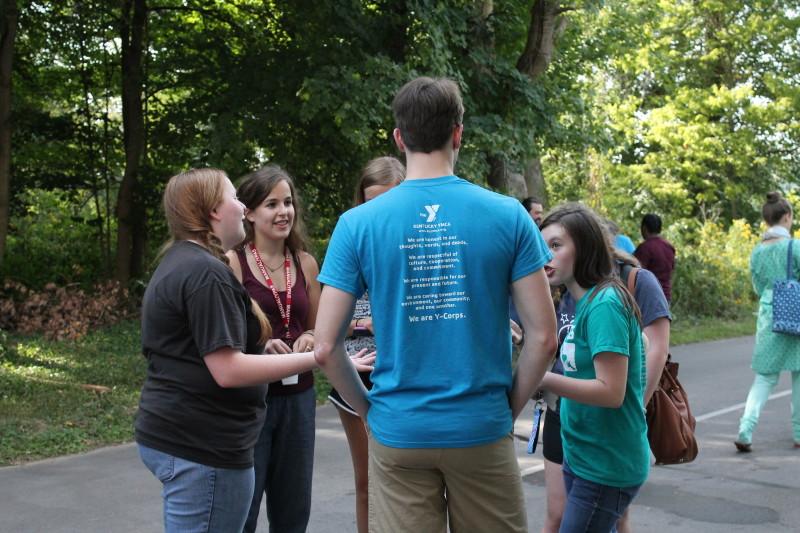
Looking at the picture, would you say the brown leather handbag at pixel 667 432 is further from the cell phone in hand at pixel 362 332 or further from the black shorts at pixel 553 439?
the cell phone in hand at pixel 362 332

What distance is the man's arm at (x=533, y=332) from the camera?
2693mm

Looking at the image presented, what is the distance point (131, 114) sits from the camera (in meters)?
16.0

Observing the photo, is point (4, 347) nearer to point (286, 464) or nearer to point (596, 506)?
point (286, 464)

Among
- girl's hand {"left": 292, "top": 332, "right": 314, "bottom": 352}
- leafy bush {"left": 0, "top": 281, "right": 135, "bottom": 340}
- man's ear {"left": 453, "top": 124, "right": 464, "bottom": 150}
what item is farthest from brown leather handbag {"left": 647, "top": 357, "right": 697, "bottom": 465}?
leafy bush {"left": 0, "top": 281, "right": 135, "bottom": 340}

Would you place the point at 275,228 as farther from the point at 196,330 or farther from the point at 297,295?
the point at 196,330

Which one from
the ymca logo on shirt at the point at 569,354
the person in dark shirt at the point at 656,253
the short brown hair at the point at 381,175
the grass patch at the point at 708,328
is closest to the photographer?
the ymca logo on shirt at the point at 569,354

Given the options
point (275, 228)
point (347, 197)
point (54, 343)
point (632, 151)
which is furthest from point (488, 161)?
point (632, 151)

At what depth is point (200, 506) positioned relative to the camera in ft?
9.70

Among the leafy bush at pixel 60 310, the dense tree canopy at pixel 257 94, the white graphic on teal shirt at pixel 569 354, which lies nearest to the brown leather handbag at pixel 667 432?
the white graphic on teal shirt at pixel 569 354

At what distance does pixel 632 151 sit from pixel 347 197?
25.6m

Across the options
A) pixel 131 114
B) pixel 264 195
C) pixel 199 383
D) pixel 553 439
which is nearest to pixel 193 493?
pixel 199 383

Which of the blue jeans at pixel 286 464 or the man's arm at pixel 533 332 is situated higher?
the man's arm at pixel 533 332

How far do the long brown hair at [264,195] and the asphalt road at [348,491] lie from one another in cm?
211

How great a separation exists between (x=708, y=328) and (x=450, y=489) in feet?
53.7
